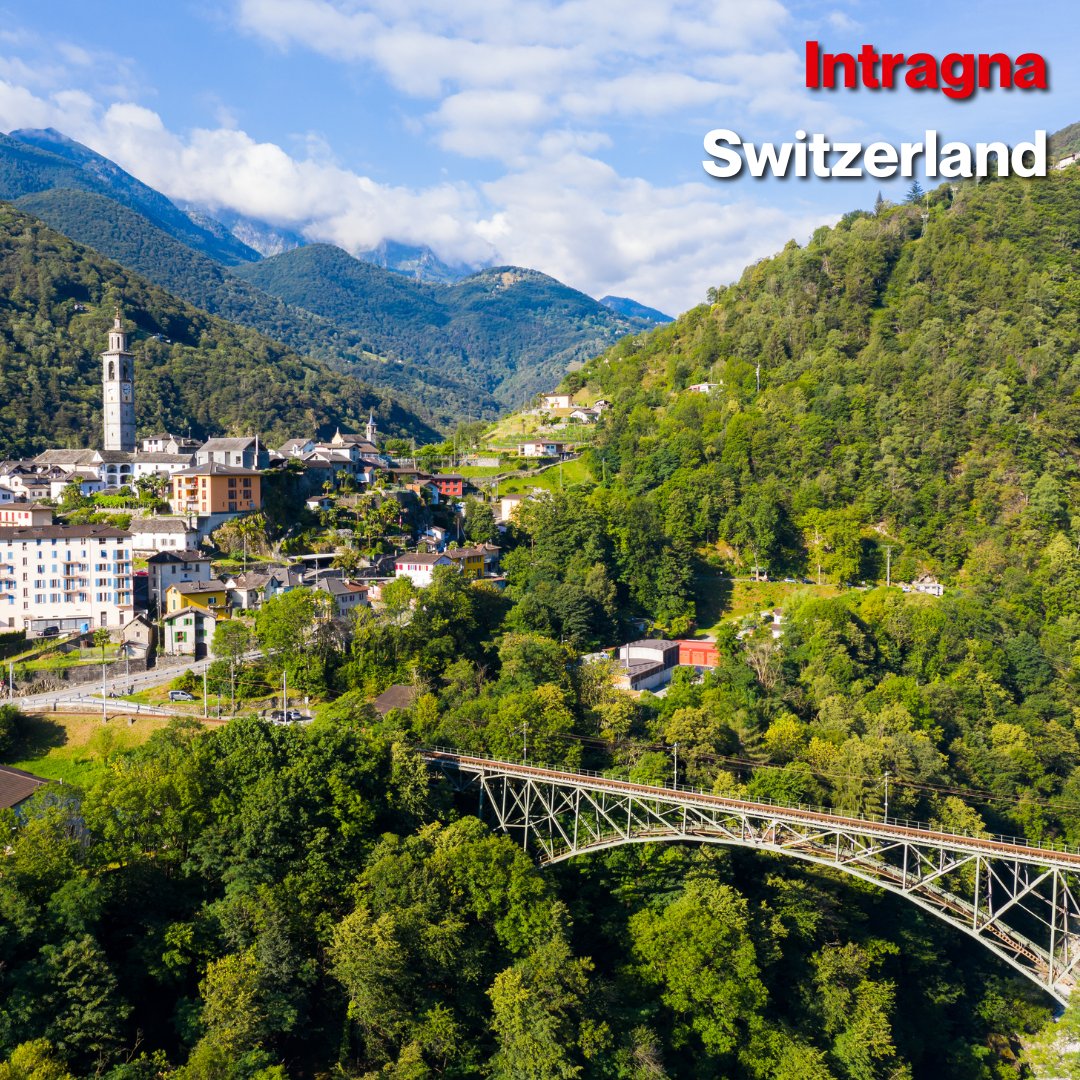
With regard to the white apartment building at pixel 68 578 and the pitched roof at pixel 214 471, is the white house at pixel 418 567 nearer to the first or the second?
the pitched roof at pixel 214 471

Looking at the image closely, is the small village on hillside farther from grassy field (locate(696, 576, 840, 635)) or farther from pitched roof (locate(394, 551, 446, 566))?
grassy field (locate(696, 576, 840, 635))

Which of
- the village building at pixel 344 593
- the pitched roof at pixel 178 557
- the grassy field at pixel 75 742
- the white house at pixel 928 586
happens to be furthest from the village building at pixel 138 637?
the white house at pixel 928 586

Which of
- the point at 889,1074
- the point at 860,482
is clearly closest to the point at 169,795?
the point at 889,1074

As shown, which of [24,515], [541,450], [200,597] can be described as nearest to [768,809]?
[200,597]

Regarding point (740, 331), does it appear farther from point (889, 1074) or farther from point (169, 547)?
point (889, 1074)

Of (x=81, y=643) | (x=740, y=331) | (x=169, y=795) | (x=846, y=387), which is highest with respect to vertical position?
(x=740, y=331)

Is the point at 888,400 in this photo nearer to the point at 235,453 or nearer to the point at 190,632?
the point at 235,453
